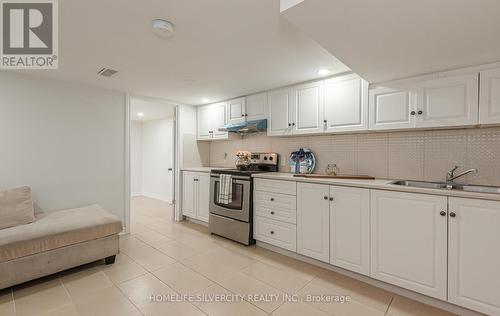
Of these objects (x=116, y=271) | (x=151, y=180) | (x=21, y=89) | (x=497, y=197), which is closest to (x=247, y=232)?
(x=116, y=271)

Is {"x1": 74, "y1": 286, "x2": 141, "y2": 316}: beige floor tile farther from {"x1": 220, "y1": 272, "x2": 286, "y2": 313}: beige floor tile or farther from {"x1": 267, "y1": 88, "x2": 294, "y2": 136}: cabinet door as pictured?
{"x1": 267, "y1": 88, "x2": 294, "y2": 136}: cabinet door

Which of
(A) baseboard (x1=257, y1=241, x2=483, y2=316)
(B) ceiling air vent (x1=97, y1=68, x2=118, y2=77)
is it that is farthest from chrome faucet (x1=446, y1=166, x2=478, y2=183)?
(B) ceiling air vent (x1=97, y1=68, x2=118, y2=77)

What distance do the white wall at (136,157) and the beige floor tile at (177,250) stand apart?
412 cm

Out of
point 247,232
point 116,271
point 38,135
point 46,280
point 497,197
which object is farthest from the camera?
point 247,232

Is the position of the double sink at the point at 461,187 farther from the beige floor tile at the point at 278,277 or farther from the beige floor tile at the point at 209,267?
the beige floor tile at the point at 209,267

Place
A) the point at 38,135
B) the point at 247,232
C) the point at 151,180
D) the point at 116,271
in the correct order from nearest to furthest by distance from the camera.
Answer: the point at 116,271 < the point at 38,135 < the point at 247,232 < the point at 151,180

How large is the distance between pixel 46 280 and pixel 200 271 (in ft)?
4.90

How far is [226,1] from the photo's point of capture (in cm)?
145

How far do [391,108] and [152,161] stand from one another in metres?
5.82

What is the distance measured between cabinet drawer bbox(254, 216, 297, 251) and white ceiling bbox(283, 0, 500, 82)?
1.87 meters

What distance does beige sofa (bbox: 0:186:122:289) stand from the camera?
204cm

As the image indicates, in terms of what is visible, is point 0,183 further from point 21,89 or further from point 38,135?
point 21,89

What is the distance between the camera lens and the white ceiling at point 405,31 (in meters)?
1.22

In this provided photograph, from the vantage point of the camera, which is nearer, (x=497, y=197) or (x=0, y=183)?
(x=497, y=197)
